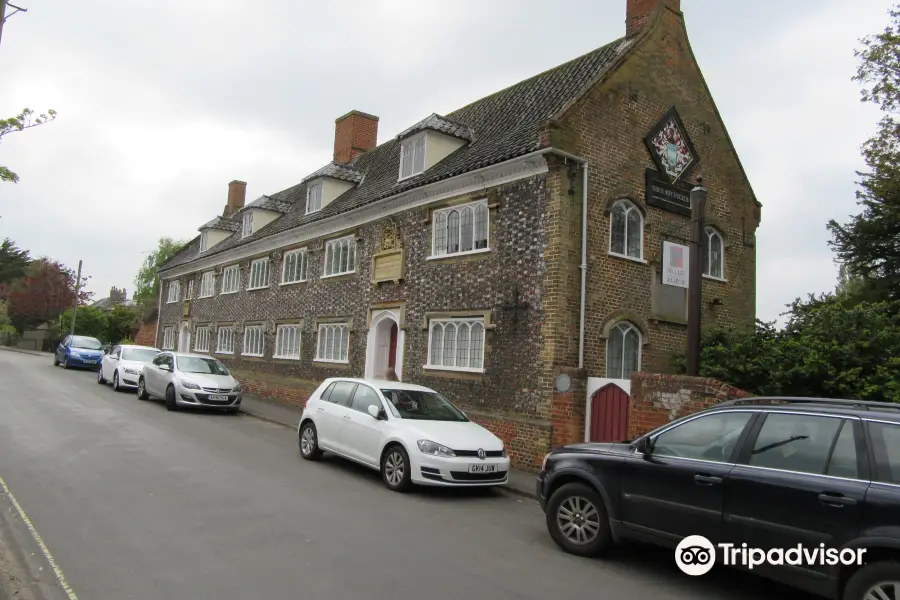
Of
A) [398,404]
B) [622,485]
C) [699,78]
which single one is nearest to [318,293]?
[398,404]

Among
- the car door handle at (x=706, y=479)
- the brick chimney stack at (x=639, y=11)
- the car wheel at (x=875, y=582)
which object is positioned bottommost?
the car wheel at (x=875, y=582)

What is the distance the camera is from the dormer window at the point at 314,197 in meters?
21.7

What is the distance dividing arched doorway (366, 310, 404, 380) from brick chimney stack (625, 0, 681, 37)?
9208mm

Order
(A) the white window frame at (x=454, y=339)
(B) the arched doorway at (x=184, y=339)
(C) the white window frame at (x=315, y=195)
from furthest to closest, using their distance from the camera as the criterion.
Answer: (B) the arched doorway at (x=184, y=339)
(C) the white window frame at (x=315, y=195)
(A) the white window frame at (x=454, y=339)

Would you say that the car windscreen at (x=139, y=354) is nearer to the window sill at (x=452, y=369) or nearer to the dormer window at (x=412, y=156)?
the dormer window at (x=412, y=156)

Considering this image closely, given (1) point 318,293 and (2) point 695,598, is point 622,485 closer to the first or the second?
(2) point 695,598

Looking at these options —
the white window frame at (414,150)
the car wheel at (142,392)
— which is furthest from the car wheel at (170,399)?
the white window frame at (414,150)

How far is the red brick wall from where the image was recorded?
9234 mm

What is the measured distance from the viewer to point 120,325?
52250 mm

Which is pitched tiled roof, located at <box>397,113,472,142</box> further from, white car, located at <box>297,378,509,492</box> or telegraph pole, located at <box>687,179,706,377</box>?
telegraph pole, located at <box>687,179,706,377</box>

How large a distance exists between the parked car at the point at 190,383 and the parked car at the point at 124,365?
209cm

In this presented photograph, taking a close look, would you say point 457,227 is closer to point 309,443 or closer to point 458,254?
point 458,254

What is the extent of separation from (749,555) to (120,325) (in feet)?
182

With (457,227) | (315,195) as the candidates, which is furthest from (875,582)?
(315,195)
